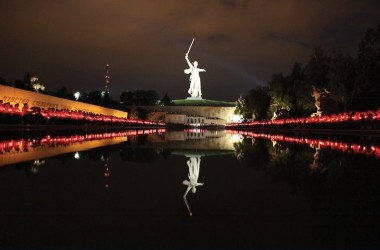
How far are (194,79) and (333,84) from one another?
55.2 meters

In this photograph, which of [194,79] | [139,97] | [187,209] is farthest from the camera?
[139,97]

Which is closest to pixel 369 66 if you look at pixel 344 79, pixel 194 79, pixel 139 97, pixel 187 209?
pixel 344 79

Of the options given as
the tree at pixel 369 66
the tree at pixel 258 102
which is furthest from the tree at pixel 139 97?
the tree at pixel 369 66

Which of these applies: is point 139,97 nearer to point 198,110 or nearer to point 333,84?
point 198,110

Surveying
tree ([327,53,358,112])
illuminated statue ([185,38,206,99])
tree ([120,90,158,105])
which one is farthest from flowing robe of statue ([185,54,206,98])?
tree ([327,53,358,112])

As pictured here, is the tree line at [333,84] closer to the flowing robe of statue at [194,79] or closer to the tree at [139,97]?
the flowing robe of statue at [194,79]

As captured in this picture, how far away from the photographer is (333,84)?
38.3 m

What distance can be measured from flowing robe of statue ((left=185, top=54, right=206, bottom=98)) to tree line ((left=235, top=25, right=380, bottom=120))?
30.2m

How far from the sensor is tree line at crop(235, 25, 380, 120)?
37244 mm

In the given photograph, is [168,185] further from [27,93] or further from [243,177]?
[27,93]

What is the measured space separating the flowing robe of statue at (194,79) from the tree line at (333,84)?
30.2 meters

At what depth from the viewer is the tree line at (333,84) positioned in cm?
3724

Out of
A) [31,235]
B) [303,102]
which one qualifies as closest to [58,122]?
[303,102]

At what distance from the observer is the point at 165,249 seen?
2514 millimetres
